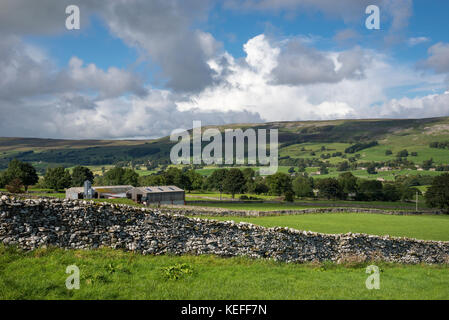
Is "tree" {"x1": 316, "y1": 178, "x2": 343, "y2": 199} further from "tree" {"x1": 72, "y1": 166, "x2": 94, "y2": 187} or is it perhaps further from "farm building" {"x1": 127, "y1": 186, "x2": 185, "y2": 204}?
"tree" {"x1": 72, "y1": 166, "x2": 94, "y2": 187}

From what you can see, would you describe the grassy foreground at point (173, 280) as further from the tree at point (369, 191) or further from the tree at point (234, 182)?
the tree at point (369, 191)

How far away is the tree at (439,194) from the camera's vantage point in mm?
69812

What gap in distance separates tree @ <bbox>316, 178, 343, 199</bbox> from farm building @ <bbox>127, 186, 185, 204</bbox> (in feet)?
202

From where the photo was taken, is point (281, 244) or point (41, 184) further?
point (41, 184)

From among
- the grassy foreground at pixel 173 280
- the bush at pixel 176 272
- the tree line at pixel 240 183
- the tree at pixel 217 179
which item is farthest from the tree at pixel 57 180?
the bush at pixel 176 272

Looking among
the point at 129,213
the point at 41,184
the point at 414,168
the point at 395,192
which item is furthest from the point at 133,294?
the point at 414,168

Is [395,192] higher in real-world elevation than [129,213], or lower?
lower

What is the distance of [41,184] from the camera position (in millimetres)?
94375

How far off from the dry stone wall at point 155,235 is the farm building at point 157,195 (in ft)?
151

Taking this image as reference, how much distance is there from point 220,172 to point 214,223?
316 feet

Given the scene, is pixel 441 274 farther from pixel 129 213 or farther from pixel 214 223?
pixel 129 213

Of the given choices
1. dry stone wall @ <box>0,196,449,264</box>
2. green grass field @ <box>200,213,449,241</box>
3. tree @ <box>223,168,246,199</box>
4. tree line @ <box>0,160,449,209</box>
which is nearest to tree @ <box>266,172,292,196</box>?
tree line @ <box>0,160,449,209</box>

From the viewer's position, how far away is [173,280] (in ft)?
33.0
